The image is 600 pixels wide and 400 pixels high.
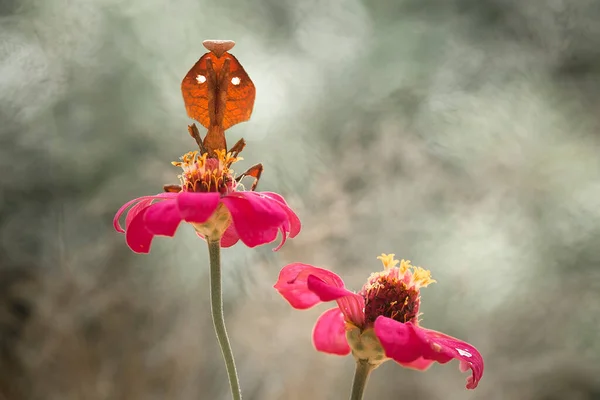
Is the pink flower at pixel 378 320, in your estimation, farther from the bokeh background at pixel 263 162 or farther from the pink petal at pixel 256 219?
the bokeh background at pixel 263 162

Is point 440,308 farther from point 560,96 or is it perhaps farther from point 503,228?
point 560,96

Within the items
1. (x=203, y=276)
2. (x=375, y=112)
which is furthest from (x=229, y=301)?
(x=375, y=112)

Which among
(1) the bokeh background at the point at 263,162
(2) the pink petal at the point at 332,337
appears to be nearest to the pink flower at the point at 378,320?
(2) the pink petal at the point at 332,337

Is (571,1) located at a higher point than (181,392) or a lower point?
higher

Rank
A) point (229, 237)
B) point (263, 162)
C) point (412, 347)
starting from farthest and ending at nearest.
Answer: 1. point (263, 162)
2. point (229, 237)
3. point (412, 347)

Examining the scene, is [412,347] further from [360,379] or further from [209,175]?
[209,175]

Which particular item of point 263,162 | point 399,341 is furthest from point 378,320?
point 263,162

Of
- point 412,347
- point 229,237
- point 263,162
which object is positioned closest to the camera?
point 412,347
